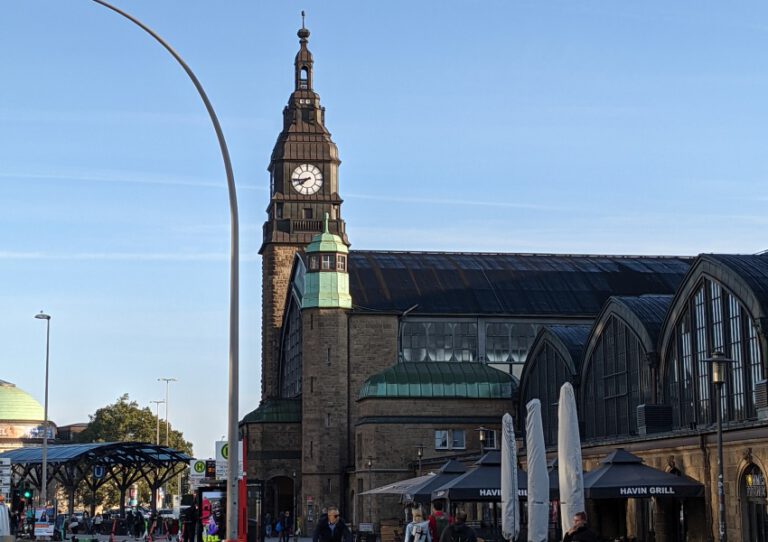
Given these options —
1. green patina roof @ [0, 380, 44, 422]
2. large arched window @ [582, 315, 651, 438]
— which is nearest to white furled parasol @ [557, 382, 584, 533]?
large arched window @ [582, 315, 651, 438]

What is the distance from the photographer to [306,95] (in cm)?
10125

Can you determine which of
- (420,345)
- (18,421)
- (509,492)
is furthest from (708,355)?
(18,421)

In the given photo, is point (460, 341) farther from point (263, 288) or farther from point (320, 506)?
point (263, 288)

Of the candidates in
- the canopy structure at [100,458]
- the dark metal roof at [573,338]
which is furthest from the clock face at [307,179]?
the dark metal roof at [573,338]

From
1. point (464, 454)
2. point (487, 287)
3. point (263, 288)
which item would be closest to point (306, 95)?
point (263, 288)

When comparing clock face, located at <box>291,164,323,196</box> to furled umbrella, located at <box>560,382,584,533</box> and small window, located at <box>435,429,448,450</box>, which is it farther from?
furled umbrella, located at <box>560,382,584,533</box>

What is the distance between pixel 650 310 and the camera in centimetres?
5659

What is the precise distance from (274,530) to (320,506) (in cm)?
518

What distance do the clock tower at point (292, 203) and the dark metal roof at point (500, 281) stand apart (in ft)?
27.1

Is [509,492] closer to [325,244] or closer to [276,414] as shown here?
[325,244]

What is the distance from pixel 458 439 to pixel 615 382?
17.0 m

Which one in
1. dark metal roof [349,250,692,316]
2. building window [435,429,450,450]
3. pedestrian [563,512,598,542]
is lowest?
pedestrian [563,512,598,542]

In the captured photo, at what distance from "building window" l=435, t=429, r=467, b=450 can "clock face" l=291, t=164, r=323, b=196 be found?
90.7 ft

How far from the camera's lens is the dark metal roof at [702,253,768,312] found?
4456 cm
